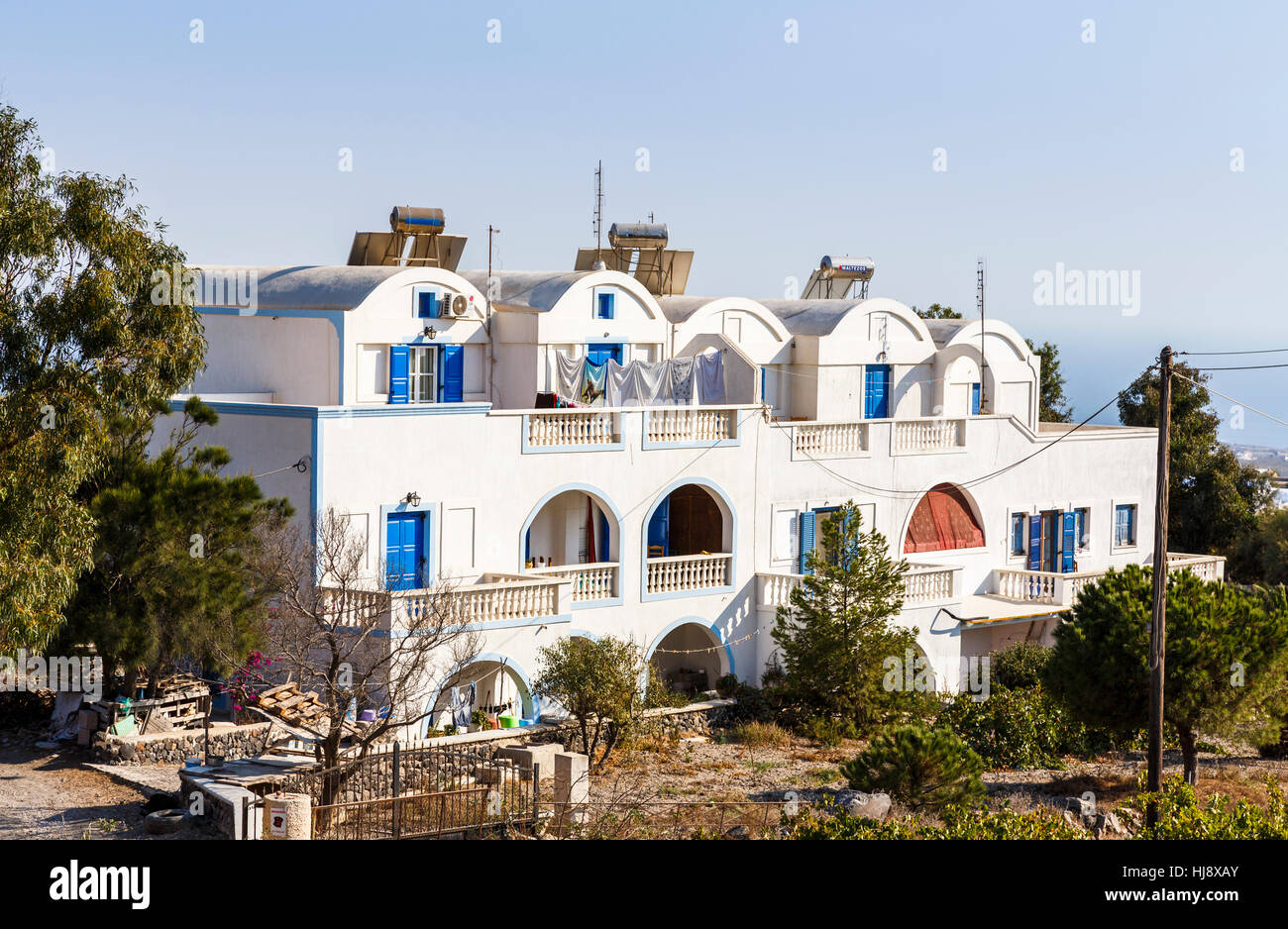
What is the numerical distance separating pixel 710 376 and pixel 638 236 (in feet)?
23.9

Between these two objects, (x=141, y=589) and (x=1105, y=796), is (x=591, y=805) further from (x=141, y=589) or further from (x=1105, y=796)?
(x=1105, y=796)

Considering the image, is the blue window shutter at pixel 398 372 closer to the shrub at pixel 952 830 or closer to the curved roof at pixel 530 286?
the curved roof at pixel 530 286

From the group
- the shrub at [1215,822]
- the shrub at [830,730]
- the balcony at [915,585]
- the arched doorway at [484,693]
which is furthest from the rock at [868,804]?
the balcony at [915,585]

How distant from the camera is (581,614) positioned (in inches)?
1160

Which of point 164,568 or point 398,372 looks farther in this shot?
point 398,372

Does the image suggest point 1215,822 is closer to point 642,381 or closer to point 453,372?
point 642,381

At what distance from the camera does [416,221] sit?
36219 millimetres

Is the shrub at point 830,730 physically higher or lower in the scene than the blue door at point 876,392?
lower

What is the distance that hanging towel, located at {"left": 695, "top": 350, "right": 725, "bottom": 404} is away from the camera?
115 feet

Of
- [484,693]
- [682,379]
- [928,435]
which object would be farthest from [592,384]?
[928,435]

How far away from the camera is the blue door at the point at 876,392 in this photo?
129 ft

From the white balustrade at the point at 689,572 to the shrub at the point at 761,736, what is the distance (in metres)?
3.52
